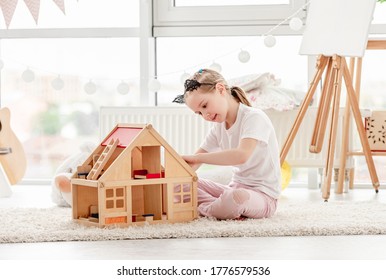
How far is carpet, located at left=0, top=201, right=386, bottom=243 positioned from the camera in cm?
248

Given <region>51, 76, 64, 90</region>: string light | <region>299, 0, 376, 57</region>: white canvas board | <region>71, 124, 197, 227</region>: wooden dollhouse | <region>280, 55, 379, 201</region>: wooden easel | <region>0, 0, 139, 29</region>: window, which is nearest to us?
<region>71, 124, 197, 227</region>: wooden dollhouse

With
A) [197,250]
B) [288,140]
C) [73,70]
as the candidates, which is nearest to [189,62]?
[73,70]

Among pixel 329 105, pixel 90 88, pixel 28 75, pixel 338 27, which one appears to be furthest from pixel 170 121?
pixel 338 27

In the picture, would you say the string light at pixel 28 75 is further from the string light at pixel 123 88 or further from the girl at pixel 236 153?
the girl at pixel 236 153

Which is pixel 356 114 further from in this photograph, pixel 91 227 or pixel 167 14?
pixel 91 227

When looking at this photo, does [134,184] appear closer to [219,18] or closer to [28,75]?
[28,75]

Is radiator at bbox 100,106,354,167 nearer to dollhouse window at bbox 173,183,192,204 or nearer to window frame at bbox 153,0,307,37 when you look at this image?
window frame at bbox 153,0,307,37

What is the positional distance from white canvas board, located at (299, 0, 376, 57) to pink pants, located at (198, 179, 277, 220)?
3.43ft

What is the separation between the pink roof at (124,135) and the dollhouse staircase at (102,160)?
0.03 meters

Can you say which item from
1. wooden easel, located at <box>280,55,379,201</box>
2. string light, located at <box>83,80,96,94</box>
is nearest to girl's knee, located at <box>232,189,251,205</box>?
wooden easel, located at <box>280,55,379,201</box>

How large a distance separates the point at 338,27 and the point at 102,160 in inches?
58.9

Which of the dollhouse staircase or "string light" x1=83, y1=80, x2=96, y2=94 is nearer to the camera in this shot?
the dollhouse staircase

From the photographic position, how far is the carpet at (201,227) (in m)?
2.48

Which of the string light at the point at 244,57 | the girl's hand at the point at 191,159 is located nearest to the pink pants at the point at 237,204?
the girl's hand at the point at 191,159
